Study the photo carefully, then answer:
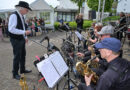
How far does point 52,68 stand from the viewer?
1913 millimetres

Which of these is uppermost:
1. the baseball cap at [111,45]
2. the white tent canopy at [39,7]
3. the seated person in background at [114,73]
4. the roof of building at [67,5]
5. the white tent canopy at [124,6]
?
the roof of building at [67,5]

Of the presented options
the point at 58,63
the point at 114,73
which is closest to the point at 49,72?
the point at 58,63

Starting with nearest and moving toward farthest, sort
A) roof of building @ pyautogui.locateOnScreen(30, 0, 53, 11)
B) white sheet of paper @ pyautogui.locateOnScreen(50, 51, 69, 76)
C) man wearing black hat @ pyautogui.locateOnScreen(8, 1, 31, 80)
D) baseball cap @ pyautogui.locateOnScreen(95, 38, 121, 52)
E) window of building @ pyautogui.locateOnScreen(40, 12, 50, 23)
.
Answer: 1. baseball cap @ pyautogui.locateOnScreen(95, 38, 121, 52)
2. white sheet of paper @ pyautogui.locateOnScreen(50, 51, 69, 76)
3. man wearing black hat @ pyautogui.locateOnScreen(8, 1, 31, 80)
4. roof of building @ pyautogui.locateOnScreen(30, 0, 53, 11)
5. window of building @ pyautogui.locateOnScreen(40, 12, 50, 23)

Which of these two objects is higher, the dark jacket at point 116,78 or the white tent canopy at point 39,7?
the white tent canopy at point 39,7

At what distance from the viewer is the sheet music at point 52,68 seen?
1787mm

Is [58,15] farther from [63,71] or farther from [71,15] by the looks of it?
[63,71]

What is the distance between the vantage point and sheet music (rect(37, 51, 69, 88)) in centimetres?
179

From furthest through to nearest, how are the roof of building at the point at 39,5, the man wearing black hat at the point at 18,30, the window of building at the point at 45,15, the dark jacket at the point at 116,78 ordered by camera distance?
the window of building at the point at 45,15 → the roof of building at the point at 39,5 → the man wearing black hat at the point at 18,30 → the dark jacket at the point at 116,78

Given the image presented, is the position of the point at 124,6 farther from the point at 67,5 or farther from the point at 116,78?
the point at 67,5

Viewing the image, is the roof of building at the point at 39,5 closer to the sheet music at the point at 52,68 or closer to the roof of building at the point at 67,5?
the sheet music at the point at 52,68

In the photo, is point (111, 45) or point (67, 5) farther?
point (67, 5)

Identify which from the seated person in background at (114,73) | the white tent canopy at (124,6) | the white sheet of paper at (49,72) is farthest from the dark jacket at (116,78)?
the white tent canopy at (124,6)

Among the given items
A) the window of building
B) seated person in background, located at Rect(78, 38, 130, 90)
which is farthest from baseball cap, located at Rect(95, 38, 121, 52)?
the window of building

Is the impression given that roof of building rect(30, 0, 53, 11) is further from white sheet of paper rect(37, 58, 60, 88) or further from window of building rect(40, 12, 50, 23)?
white sheet of paper rect(37, 58, 60, 88)
